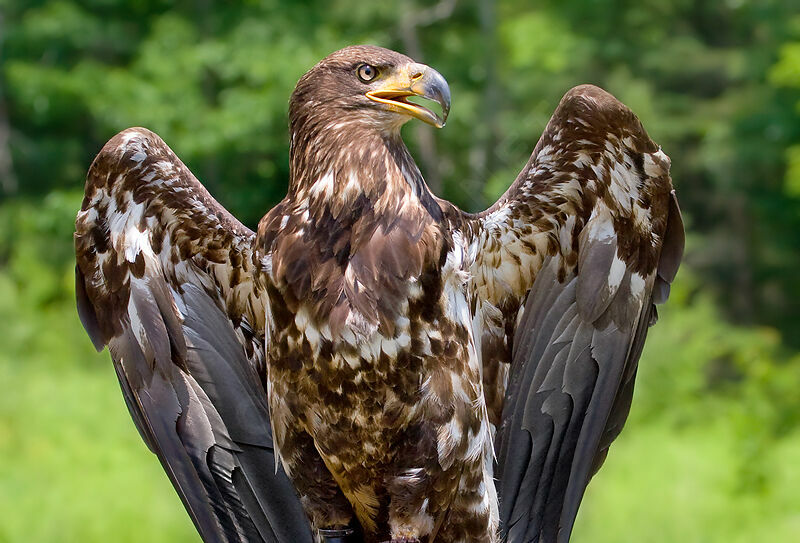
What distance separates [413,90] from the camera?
10.5 feet

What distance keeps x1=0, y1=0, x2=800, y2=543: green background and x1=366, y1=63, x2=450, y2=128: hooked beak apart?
7910mm

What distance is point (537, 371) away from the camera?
3.63m

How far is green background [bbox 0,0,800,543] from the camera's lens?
447 inches

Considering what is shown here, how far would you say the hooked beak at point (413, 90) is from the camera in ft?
10.4

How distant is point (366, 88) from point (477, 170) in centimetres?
1142

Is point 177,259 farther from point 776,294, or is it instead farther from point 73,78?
point 776,294

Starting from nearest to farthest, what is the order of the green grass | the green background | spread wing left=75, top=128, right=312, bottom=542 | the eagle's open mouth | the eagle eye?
the eagle's open mouth → the eagle eye → spread wing left=75, top=128, right=312, bottom=542 → the green grass → the green background

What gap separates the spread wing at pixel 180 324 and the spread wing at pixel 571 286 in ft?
2.83

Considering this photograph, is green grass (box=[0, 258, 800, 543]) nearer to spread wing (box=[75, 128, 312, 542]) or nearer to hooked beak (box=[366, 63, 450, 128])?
spread wing (box=[75, 128, 312, 542])

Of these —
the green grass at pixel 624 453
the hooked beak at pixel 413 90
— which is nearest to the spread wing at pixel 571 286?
the hooked beak at pixel 413 90

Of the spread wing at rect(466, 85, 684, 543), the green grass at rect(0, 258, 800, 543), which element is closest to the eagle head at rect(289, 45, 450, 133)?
the spread wing at rect(466, 85, 684, 543)

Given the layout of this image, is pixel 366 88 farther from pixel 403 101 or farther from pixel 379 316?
pixel 379 316

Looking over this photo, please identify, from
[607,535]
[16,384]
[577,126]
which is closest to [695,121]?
[607,535]

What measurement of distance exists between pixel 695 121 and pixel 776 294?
4218mm
